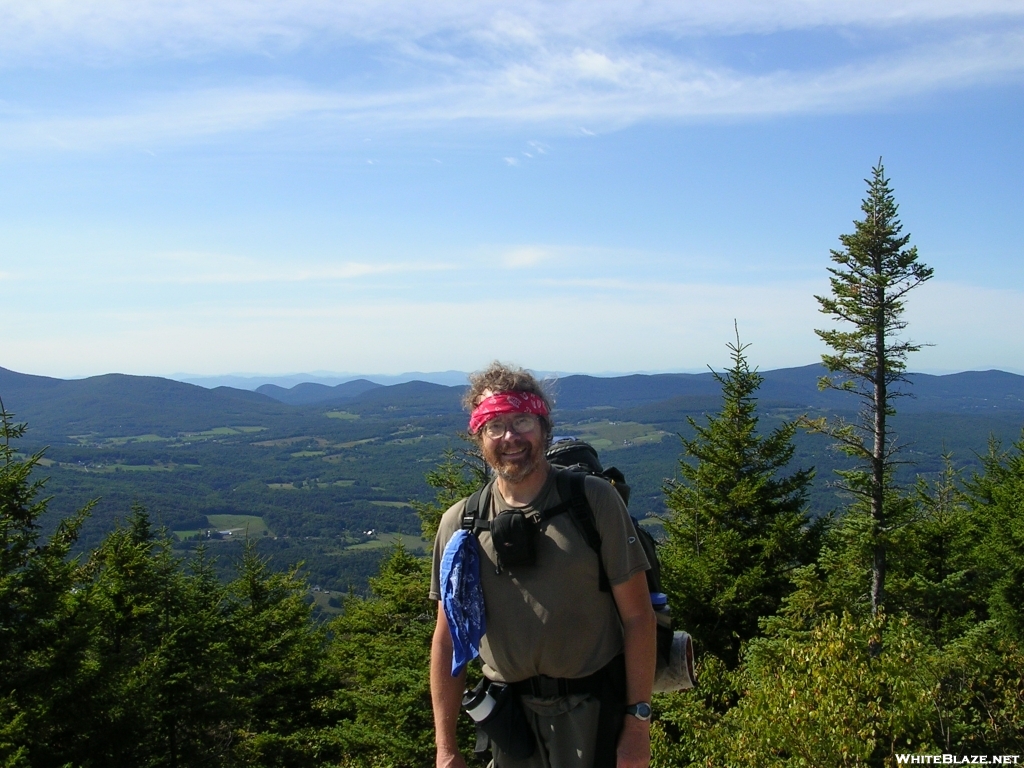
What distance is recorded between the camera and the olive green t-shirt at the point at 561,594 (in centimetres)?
310

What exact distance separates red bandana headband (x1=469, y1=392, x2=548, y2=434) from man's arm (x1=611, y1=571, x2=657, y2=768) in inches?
32.7

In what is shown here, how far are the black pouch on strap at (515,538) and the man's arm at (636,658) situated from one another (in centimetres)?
38

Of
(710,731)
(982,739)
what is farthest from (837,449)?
(710,731)

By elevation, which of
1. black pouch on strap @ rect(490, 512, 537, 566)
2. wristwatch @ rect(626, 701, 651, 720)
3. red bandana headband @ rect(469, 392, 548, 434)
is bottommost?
wristwatch @ rect(626, 701, 651, 720)

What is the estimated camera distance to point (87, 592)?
448 inches

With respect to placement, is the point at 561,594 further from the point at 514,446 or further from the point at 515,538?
the point at 514,446

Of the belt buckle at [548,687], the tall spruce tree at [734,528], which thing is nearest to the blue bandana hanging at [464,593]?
the belt buckle at [548,687]

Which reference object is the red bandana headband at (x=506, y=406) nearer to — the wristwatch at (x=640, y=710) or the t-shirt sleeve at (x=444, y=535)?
the t-shirt sleeve at (x=444, y=535)

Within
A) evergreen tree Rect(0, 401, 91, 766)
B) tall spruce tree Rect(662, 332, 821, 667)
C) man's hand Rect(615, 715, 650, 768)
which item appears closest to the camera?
man's hand Rect(615, 715, 650, 768)

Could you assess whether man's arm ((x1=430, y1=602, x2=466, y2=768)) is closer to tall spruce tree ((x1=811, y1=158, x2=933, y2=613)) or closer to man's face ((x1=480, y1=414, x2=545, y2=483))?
man's face ((x1=480, y1=414, x2=545, y2=483))

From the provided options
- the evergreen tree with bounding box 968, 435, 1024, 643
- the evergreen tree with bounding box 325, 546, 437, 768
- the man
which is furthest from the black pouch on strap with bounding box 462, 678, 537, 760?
the evergreen tree with bounding box 968, 435, 1024, 643

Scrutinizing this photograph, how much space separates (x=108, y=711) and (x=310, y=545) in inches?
4882

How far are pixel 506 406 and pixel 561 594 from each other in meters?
0.82

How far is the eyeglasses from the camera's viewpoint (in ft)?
10.8
